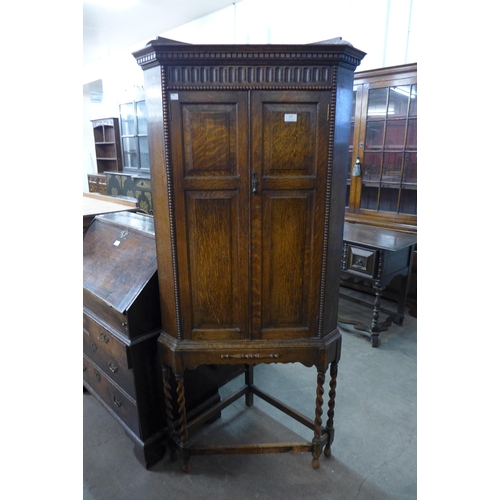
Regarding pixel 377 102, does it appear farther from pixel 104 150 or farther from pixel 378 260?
pixel 104 150

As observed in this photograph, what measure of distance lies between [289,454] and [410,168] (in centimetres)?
259

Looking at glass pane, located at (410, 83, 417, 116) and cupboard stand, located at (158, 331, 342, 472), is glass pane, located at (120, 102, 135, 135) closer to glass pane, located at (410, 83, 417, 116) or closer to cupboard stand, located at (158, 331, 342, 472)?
glass pane, located at (410, 83, 417, 116)

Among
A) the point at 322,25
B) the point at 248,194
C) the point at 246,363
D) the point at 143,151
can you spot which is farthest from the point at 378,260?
the point at 143,151

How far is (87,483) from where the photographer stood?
1.66 metres

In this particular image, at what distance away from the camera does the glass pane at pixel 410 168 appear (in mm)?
3203

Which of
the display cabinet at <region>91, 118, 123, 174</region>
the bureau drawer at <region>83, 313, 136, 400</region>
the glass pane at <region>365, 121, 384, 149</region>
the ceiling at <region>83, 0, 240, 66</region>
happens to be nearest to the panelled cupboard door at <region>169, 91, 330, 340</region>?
the bureau drawer at <region>83, 313, 136, 400</region>

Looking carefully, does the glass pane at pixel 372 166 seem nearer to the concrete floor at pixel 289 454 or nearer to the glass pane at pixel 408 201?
the glass pane at pixel 408 201

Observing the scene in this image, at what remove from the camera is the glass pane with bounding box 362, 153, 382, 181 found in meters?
3.44

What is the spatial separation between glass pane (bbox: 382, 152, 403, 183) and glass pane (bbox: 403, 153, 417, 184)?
0.17 feet

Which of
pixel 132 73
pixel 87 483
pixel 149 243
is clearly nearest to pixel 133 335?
pixel 149 243

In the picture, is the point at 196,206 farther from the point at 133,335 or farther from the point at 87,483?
the point at 87,483

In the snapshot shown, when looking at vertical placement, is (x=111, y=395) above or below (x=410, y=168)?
below

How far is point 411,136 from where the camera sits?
3.17 metres

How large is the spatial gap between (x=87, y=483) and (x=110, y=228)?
127 cm
